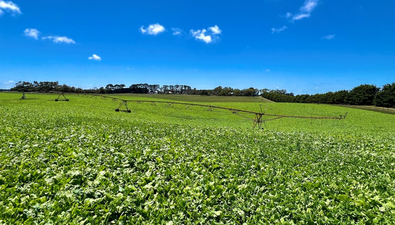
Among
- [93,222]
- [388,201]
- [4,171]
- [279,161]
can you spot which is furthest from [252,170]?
[4,171]

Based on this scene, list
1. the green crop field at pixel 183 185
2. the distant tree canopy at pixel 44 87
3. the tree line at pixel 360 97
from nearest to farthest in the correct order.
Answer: the green crop field at pixel 183 185 → the tree line at pixel 360 97 → the distant tree canopy at pixel 44 87

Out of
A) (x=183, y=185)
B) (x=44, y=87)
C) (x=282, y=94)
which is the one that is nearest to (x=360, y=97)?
(x=282, y=94)

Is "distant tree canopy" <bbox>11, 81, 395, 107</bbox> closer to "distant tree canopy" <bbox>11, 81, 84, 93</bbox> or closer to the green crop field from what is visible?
"distant tree canopy" <bbox>11, 81, 84, 93</bbox>

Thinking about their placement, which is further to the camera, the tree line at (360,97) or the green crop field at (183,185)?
the tree line at (360,97)

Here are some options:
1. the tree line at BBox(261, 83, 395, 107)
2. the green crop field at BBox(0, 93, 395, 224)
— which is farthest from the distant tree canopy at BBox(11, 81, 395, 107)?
the green crop field at BBox(0, 93, 395, 224)

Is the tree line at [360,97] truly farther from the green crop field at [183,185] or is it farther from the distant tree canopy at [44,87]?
the distant tree canopy at [44,87]

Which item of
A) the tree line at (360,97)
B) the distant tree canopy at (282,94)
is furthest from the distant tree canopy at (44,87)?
the tree line at (360,97)

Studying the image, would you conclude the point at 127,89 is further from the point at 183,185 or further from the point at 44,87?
the point at 183,185

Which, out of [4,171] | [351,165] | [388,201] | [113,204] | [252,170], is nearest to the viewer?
[113,204]

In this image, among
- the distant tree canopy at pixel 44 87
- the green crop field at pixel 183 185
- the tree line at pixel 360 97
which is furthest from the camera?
the distant tree canopy at pixel 44 87

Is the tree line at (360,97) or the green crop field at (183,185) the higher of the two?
the tree line at (360,97)

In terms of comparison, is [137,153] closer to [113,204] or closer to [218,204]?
[113,204]

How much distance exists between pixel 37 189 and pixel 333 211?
8161mm

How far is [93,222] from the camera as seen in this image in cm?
448
